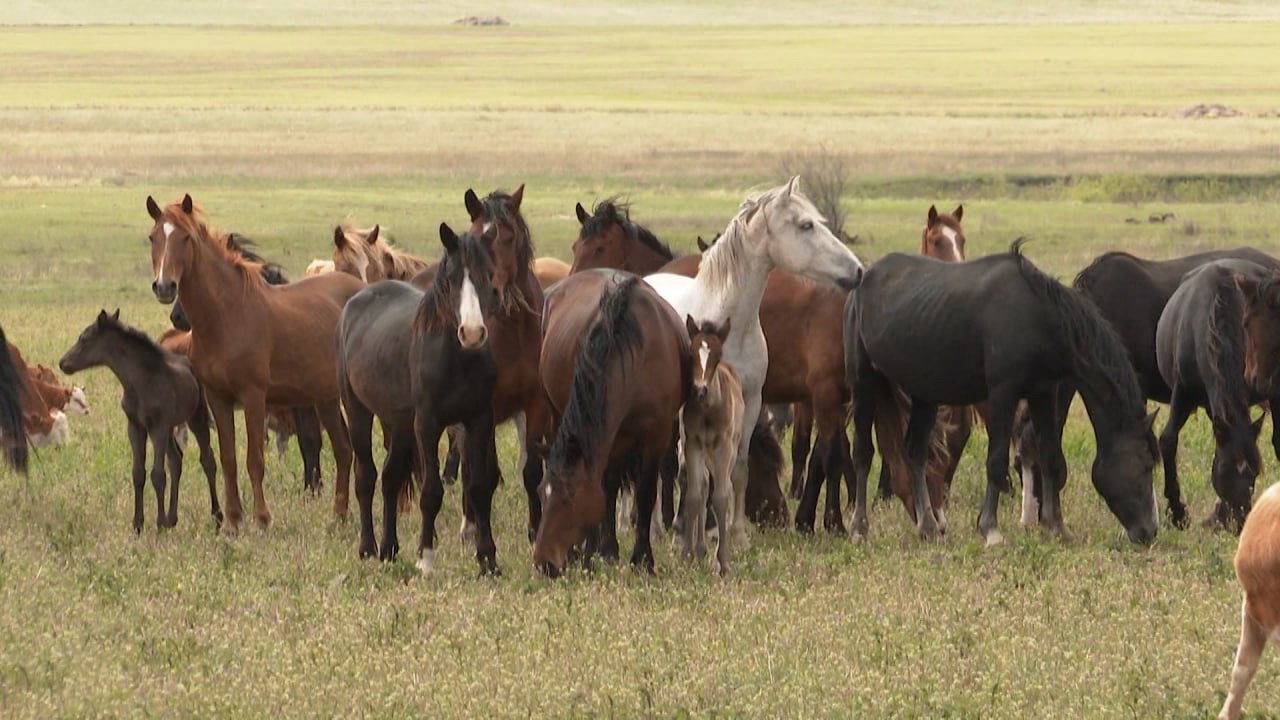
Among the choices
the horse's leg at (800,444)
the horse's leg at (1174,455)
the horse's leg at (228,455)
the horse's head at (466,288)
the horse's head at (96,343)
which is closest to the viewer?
the horse's head at (466,288)

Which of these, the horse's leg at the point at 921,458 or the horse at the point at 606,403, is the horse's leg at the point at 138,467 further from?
the horse's leg at the point at 921,458

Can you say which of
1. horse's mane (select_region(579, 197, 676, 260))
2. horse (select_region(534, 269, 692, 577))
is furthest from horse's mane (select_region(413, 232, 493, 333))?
horse's mane (select_region(579, 197, 676, 260))

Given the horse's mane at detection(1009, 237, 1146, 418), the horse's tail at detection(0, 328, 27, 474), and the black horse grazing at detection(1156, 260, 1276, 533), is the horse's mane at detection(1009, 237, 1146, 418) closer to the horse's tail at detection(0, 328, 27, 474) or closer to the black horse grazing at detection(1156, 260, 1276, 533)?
the black horse grazing at detection(1156, 260, 1276, 533)

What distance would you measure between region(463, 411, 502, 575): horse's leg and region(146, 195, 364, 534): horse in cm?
214

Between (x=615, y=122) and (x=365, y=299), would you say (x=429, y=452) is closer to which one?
(x=365, y=299)

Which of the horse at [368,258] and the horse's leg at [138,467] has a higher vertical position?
the horse at [368,258]

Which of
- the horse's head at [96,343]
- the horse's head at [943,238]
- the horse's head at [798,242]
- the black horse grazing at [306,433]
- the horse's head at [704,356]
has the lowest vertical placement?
the black horse grazing at [306,433]

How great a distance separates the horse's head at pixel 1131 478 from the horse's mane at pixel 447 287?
143 inches

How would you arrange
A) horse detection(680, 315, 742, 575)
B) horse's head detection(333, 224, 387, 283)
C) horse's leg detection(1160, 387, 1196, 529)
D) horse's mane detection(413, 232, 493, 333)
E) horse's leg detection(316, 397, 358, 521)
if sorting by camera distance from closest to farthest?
horse's mane detection(413, 232, 493, 333)
horse detection(680, 315, 742, 575)
horse's leg detection(1160, 387, 1196, 529)
horse's leg detection(316, 397, 358, 521)
horse's head detection(333, 224, 387, 283)

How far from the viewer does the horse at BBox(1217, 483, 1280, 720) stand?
6738 mm

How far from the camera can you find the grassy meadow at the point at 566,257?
25.6ft

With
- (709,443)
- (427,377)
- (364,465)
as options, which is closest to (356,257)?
(364,465)

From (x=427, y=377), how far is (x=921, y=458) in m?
3.23

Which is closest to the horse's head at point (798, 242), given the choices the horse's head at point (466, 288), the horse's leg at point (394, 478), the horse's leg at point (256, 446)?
A: the horse's head at point (466, 288)
